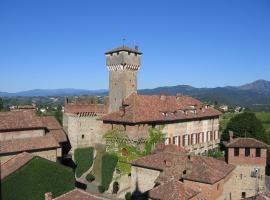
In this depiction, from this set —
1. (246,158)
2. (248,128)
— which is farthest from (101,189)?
(248,128)

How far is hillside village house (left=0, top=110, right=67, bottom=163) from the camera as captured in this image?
33.3 meters

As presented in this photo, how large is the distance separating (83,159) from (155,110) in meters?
13.3

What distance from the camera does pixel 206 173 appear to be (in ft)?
96.0

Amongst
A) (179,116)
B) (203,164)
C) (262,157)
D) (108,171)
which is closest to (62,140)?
(108,171)

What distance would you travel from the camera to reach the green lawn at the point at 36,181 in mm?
28688

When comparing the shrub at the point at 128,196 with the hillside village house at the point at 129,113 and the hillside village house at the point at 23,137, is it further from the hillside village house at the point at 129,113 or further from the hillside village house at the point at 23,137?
the hillside village house at the point at 23,137

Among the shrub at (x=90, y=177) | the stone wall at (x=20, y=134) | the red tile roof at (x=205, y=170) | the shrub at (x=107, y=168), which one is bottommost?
the shrub at (x=90, y=177)

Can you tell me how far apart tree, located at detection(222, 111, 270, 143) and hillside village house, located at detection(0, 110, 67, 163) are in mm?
33585

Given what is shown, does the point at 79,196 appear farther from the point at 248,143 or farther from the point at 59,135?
the point at 59,135

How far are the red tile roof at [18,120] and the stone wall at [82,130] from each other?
10.4m

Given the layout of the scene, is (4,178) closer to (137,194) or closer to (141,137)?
(137,194)

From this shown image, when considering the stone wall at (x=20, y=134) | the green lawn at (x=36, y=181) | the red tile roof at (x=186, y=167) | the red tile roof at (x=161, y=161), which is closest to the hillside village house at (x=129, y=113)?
the red tile roof at (x=161, y=161)

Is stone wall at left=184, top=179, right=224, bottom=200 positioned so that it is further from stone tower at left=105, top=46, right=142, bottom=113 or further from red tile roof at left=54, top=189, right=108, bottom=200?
stone tower at left=105, top=46, right=142, bottom=113

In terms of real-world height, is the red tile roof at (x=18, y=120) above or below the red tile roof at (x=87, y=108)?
below
